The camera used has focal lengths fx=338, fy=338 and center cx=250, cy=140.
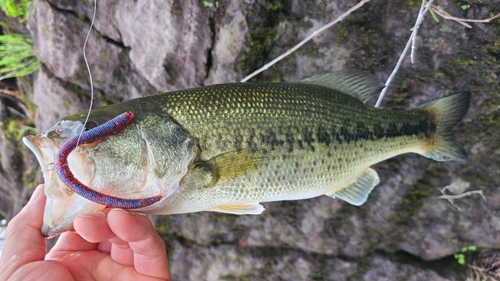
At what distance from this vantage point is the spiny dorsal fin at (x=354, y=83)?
6.10 feet

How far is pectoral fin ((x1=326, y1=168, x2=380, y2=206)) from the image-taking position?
1.95m

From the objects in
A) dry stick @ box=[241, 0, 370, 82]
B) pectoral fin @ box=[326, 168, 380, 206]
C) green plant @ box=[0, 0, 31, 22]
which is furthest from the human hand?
green plant @ box=[0, 0, 31, 22]

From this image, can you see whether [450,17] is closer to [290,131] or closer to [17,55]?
[290,131]

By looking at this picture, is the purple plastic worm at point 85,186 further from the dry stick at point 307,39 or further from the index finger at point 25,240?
the dry stick at point 307,39

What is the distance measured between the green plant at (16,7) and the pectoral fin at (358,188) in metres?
2.90

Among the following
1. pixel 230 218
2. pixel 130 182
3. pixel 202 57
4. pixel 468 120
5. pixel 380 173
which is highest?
pixel 202 57

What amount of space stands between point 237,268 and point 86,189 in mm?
1757

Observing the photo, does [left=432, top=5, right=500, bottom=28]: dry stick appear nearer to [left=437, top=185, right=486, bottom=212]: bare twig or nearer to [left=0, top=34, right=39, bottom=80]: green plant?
[left=437, top=185, right=486, bottom=212]: bare twig

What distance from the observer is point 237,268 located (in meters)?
2.78

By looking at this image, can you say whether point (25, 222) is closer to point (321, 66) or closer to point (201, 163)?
point (201, 163)

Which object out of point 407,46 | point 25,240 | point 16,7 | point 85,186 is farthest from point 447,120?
point 16,7

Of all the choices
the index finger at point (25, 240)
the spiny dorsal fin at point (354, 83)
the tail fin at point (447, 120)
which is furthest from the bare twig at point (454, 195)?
the index finger at point (25, 240)

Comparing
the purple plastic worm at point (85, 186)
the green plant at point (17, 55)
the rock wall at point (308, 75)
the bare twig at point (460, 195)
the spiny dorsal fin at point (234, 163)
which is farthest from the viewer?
the green plant at point (17, 55)

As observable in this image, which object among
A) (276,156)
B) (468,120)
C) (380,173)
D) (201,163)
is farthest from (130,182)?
(468,120)
